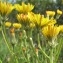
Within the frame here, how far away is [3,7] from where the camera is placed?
1.85 m

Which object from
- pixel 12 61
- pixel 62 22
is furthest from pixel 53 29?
pixel 62 22

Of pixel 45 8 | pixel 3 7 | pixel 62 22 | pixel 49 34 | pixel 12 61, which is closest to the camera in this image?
pixel 49 34

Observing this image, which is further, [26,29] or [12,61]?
[12,61]

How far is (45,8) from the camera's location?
36.1 feet

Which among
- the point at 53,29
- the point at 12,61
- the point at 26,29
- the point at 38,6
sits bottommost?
the point at 38,6

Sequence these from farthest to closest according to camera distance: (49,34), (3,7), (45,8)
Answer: (45,8) → (3,7) → (49,34)

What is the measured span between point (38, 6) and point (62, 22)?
3.25m

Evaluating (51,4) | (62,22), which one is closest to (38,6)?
(51,4)

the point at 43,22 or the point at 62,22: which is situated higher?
the point at 43,22

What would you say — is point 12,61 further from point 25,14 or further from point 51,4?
point 51,4

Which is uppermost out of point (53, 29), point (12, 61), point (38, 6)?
point (53, 29)

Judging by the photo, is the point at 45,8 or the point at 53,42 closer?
the point at 53,42

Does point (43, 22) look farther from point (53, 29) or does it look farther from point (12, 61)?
point (12, 61)

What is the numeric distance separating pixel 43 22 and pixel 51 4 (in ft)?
31.7
